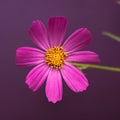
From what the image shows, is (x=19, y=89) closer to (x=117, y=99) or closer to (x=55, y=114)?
(x=55, y=114)

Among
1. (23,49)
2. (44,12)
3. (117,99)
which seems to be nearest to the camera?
(23,49)

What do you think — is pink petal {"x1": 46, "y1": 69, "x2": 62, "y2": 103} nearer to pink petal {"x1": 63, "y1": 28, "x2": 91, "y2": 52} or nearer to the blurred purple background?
pink petal {"x1": 63, "y1": 28, "x2": 91, "y2": 52}

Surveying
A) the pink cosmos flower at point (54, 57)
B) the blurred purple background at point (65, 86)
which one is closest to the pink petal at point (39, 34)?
the pink cosmos flower at point (54, 57)

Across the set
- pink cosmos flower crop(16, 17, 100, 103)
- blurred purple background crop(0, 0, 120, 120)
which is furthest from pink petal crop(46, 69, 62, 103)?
blurred purple background crop(0, 0, 120, 120)

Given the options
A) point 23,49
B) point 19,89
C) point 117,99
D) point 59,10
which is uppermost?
point 59,10

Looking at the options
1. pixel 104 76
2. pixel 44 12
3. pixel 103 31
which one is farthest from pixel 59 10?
pixel 104 76

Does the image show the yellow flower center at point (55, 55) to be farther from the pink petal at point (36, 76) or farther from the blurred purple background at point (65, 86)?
the blurred purple background at point (65, 86)
